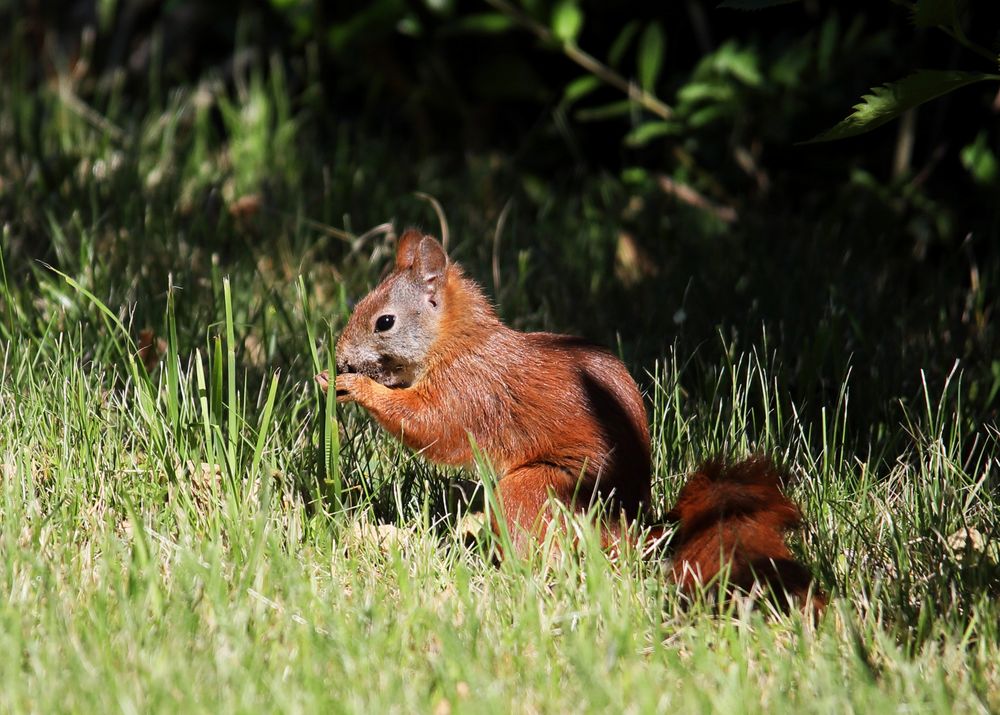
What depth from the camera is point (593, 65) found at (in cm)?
479

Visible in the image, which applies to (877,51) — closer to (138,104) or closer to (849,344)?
(849,344)

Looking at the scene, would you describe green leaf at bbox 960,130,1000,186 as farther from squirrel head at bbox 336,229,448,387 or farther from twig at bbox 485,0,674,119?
squirrel head at bbox 336,229,448,387

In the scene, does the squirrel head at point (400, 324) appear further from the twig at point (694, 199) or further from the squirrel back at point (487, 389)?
the twig at point (694, 199)

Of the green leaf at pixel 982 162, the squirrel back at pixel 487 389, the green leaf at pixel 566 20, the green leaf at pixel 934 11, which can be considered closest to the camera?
the green leaf at pixel 934 11

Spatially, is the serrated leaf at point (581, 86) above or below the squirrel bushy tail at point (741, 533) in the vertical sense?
above

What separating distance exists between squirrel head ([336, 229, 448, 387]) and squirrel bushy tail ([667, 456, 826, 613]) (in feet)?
2.52

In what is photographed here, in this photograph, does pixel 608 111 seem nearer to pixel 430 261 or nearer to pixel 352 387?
pixel 430 261

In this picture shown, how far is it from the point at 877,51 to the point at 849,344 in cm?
130

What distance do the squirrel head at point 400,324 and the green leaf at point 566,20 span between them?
5.74 feet

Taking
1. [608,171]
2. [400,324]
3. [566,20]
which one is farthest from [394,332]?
[608,171]

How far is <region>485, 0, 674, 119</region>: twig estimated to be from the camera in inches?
183

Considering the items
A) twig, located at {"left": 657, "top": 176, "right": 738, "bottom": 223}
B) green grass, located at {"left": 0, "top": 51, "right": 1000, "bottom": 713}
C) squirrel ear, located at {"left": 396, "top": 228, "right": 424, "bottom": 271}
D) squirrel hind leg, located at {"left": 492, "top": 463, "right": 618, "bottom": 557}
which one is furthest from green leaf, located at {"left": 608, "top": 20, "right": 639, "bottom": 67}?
squirrel hind leg, located at {"left": 492, "top": 463, "right": 618, "bottom": 557}

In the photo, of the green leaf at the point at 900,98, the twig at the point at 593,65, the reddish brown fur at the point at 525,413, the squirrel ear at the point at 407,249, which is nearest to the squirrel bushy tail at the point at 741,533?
the reddish brown fur at the point at 525,413

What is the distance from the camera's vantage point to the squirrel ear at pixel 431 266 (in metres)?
3.14
